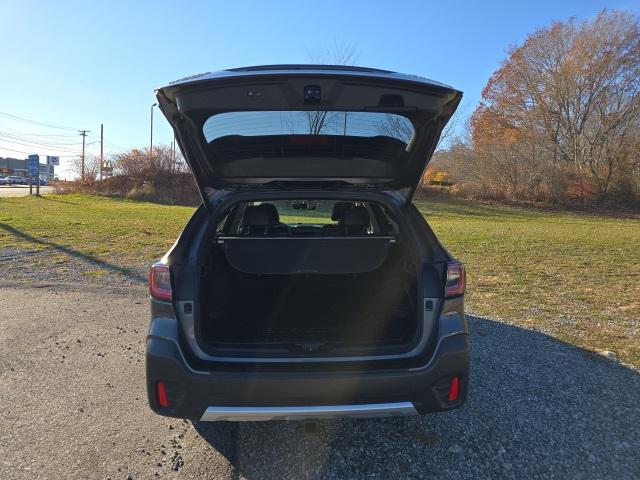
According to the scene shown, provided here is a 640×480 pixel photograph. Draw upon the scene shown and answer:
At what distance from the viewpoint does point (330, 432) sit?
284cm

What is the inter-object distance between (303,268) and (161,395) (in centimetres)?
146

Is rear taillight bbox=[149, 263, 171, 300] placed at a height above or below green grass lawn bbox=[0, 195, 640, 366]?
above

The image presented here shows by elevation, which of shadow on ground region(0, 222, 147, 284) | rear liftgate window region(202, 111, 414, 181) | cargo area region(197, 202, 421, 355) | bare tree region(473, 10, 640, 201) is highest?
bare tree region(473, 10, 640, 201)

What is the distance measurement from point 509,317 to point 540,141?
32.9m

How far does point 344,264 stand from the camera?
352 cm

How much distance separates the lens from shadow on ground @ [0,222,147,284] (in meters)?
7.32

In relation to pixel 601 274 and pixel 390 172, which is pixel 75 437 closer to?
pixel 390 172

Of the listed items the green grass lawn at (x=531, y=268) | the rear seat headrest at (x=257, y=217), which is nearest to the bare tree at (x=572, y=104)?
the green grass lawn at (x=531, y=268)

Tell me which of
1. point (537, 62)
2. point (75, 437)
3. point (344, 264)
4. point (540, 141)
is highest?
point (537, 62)

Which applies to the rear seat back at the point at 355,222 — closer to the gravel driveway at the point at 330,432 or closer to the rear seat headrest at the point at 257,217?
the rear seat headrest at the point at 257,217

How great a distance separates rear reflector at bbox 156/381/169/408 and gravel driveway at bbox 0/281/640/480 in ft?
1.35

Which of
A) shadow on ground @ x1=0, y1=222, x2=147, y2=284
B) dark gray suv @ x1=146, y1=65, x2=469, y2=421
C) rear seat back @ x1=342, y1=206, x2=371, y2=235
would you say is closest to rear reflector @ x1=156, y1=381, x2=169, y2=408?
dark gray suv @ x1=146, y1=65, x2=469, y2=421

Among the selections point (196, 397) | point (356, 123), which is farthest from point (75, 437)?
point (356, 123)

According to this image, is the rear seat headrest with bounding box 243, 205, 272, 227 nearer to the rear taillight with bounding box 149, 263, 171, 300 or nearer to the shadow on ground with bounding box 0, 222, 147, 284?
the rear taillight with bounding box 149, 263, 171, 300
